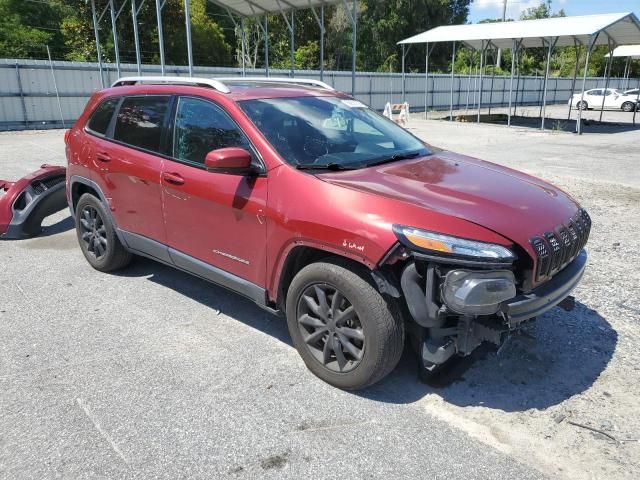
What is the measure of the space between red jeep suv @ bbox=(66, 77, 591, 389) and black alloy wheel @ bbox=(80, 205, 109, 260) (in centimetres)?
45

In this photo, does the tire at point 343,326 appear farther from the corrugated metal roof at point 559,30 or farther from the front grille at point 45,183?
the corrugated metal roof at point 559,30

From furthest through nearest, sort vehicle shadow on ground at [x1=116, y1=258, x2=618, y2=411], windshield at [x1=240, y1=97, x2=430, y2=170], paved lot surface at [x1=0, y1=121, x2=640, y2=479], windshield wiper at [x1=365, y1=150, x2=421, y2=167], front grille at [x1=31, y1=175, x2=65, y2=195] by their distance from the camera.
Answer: front grille at [x1=31, y1=175, x2=65, y2=195]
windshield wiper at [x1=365, y1=150, x2=421, y2=167]
windshield at [x1=240, y1=97, x2=430, y2=170]
vehicle shadow on ground at [x1=116, y1=258, x2=618, y2=411]
paved lot surface at [x1=0, y1=121, x2=640, y2=479]

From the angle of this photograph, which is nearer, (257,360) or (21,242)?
(257,360)

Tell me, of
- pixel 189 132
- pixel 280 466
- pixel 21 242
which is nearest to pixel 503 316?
pixel 280 466

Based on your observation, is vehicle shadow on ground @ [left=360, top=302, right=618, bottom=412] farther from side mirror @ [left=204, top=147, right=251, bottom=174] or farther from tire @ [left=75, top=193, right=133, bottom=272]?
tire @ [left=75, top=193, right=133, bottom=272]

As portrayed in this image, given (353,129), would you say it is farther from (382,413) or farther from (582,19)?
(582,19)

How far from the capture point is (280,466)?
2.61 meters

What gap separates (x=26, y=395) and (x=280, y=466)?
166 cm

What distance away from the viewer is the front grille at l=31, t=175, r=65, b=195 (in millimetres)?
6510

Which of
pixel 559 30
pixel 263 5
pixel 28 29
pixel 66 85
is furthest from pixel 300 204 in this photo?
pixel 28 29

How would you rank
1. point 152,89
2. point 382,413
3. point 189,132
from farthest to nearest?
point 152,89, point 189,132, point 382,413

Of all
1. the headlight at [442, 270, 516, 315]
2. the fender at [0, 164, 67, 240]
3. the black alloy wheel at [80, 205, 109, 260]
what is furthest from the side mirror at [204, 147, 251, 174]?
the fender at [0, 164, 67, 240]

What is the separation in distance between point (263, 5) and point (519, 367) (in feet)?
57.0

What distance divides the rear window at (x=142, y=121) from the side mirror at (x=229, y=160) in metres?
1.14
